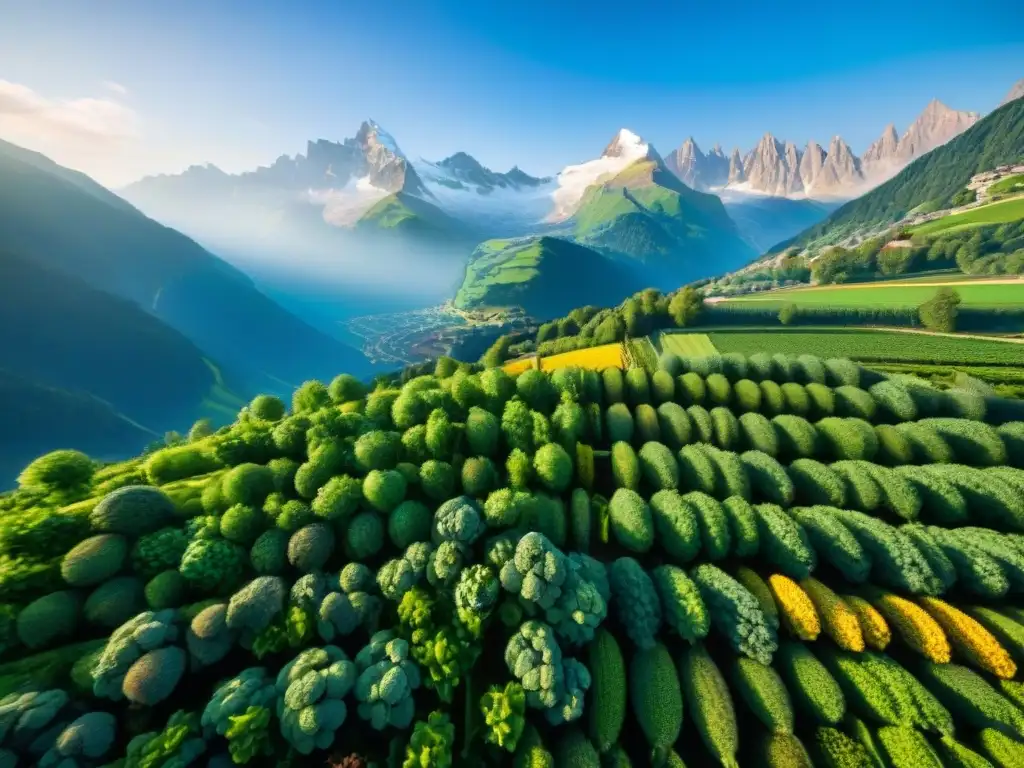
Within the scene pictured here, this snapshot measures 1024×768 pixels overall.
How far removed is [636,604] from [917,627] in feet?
43.9

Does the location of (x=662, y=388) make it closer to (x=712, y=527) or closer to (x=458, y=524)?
(x=712, y=527)

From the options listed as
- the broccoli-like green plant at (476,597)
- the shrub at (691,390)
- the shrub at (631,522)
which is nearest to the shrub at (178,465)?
the broccoli-like green plant at (476,597)

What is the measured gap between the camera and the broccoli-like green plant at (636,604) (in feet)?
63.9

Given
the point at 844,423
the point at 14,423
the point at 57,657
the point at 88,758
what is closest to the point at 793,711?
the point at 844,423

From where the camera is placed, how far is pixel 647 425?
32.8 metres

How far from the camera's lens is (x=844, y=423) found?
104ft

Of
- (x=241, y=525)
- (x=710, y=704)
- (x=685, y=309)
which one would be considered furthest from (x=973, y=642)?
(x=685, y=309)

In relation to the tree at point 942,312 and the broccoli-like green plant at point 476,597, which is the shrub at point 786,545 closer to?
the broccoli-like green plant at point 476,597

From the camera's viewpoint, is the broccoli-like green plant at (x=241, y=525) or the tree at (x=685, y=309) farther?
the tree at (x=685, y=309)

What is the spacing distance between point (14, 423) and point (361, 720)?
6615 inches

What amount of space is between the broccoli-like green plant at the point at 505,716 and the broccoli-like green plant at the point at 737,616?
409 inches

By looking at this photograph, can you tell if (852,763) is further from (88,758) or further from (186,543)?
(186,543)

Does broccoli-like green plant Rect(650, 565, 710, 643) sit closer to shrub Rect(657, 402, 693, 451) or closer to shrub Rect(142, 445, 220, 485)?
shrub Rect(657, 402, 693, 451)

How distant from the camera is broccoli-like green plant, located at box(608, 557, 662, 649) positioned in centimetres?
1948
